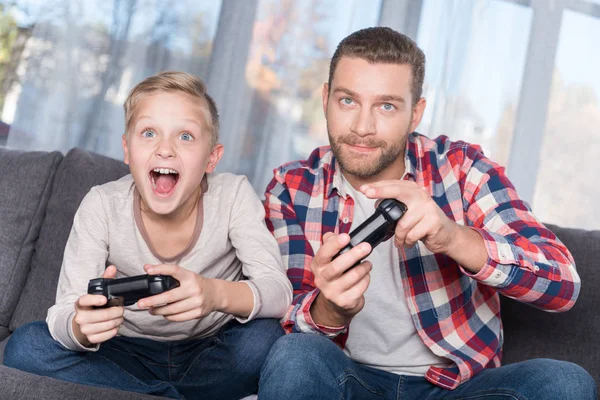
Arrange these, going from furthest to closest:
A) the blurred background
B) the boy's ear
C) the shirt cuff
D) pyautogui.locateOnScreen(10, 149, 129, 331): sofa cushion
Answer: the blurred background < pyautogui.locateOnScreen(10, 149, 129, 331): sofa cushion < the boy's ear < the shirt cuff

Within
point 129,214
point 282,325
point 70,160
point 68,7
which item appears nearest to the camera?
point 282,325

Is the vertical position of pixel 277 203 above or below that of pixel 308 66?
below

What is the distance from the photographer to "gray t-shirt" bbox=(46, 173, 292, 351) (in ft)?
5.09

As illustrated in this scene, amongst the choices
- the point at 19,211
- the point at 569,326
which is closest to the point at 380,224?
the point at 569,326

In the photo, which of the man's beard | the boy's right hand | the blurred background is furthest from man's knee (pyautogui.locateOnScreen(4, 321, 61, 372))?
the blurred background

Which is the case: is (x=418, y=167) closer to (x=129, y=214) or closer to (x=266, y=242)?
(x=266, y=242)

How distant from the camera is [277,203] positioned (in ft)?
5.77

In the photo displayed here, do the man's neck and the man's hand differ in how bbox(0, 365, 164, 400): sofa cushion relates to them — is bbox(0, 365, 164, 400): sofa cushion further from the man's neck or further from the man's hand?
the man's neck

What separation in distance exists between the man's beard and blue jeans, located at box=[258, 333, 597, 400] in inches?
18.6

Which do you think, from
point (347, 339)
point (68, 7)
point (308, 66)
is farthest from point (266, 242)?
point (68, 7)

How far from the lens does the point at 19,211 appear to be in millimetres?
1989

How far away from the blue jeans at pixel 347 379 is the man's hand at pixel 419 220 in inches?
10.2

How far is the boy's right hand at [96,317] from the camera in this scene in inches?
49.6

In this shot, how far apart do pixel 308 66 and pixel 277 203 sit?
1214 millimetres
